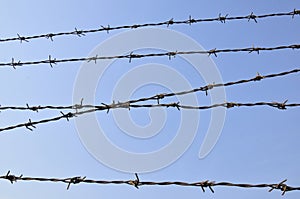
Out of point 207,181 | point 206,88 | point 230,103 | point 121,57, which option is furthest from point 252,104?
point 121,57

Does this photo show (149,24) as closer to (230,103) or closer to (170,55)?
(170,55)

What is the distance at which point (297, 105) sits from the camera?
154 inches

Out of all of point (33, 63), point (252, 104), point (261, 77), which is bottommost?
point (252, 104)

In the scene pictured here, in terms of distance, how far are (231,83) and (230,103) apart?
193 millimetres

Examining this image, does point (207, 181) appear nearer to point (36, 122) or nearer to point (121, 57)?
point (36, 122)

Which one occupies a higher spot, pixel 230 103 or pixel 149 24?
pixel 149 24

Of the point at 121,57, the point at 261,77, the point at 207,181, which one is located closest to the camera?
the point at 207,181

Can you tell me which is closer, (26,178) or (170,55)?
(26,178)

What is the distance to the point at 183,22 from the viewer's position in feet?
18.0

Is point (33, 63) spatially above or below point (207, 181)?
above

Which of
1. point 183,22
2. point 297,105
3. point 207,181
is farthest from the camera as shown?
point 183,22

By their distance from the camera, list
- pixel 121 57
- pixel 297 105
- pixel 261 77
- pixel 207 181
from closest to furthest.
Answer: pixel 207 181 → pixel 297 105 → pixel 261 77 → pixel 121 57

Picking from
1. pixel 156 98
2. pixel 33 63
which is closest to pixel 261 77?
pixel 156 98

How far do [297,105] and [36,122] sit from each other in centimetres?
228
